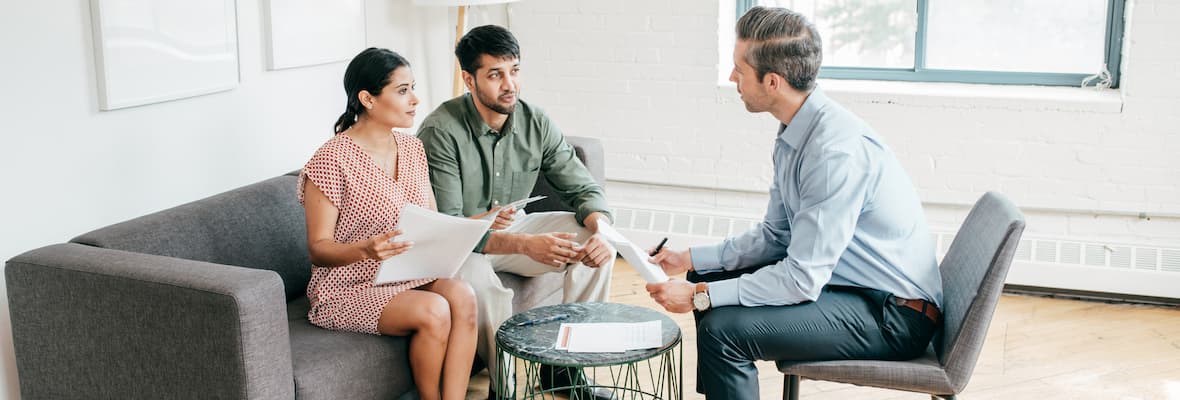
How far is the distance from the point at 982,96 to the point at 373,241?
2.65 meters

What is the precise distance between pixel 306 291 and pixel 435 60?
6.20ft

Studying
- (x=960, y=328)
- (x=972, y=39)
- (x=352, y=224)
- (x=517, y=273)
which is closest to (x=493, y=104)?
(x=517, y=273)

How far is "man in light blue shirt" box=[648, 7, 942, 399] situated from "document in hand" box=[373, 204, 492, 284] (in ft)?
1.53

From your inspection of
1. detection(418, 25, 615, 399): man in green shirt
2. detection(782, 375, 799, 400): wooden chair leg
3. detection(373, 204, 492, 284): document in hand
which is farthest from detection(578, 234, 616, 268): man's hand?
detection(782, 375, 799, 400): wooden chair leg

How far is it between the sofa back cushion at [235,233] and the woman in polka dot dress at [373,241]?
0.22 meters

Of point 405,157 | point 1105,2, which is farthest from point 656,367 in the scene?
point 1105,2

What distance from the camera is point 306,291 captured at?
10.3 ft

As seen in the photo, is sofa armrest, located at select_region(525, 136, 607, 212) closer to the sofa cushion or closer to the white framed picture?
the white framed picture

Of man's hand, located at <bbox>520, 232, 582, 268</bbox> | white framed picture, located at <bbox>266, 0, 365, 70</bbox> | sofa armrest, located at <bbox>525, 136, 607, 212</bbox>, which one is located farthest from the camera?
sofa armrest, located at <bbox>525, 136, 607, 212</bbox>

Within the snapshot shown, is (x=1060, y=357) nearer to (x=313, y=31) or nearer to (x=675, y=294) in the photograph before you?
(x=675, y=294)

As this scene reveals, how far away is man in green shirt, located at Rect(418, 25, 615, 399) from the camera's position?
3.04 meters

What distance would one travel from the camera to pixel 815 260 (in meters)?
2.45

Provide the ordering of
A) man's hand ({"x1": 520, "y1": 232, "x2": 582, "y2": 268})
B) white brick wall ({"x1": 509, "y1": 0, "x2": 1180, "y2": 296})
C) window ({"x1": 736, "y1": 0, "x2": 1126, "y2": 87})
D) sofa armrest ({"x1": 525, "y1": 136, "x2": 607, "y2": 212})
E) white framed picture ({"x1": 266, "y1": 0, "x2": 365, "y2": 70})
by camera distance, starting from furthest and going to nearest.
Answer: window ({"x1": 736, "y1": 0, "x2": 1126, "y2": 87}) → white brick wall ({"x1": 509, "y1": 0, "x2": 1180, "y2": 296}) → sofa armrest ({"x1": 525, "y1": 136, "x2": 607, "y2": 212}) → white framed picture ({"x1": 266, "y1": 0, "x2": 365, "y2": 70}) → man's hand ({"x1": 520, "y1": 232, "x2": 582, "y2": 268})

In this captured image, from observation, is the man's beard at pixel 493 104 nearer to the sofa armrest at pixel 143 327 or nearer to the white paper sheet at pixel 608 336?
the white paper sheet at pixel 608 336
